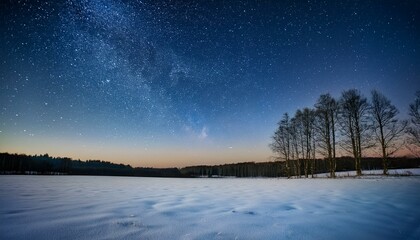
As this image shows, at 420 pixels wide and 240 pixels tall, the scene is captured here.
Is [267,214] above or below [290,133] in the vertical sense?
below

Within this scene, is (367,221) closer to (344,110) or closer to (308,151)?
(344,110)

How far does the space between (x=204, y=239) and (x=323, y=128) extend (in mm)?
25161

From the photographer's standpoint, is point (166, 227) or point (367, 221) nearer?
point (166, 227)

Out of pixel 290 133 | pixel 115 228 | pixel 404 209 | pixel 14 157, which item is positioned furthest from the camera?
pixel 14 157

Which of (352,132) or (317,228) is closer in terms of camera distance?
(317,228)

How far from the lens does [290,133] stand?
101 ft

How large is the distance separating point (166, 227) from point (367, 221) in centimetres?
348

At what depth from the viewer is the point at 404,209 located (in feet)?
16.2

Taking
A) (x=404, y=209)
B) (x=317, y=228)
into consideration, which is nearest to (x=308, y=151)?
(x=404, y=209)

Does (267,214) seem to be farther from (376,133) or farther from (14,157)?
(14,157)

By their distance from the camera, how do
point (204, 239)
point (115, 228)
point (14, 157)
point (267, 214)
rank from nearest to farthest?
point (204, 239), point (115, 228), point (267, 214), point (14, 157)

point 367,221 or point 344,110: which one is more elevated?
point 344,110

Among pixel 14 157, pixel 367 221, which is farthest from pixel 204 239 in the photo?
pixel 14 157

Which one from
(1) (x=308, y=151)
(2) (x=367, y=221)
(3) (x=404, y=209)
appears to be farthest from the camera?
(1) (x=308, y=151)
